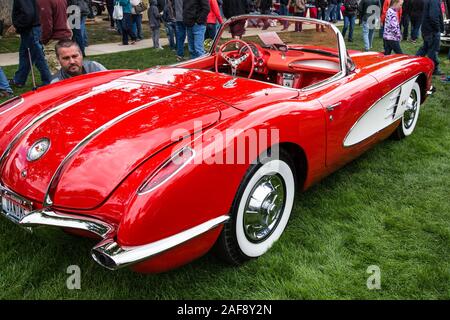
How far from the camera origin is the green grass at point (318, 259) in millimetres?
2295

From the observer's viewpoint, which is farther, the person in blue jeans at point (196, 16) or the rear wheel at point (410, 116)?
the person in blue jeans at point (196, 16)

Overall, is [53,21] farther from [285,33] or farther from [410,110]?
[410,110]

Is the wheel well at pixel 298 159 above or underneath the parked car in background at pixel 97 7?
underneath

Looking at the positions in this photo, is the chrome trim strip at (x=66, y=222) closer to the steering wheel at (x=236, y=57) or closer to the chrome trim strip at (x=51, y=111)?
the chrome trim strip at (x=51, y=111)

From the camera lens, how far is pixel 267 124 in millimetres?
2391

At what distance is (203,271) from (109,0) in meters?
11.8

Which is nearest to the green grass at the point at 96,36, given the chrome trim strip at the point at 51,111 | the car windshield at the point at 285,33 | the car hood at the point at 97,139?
the car windshield at the point at 285,33

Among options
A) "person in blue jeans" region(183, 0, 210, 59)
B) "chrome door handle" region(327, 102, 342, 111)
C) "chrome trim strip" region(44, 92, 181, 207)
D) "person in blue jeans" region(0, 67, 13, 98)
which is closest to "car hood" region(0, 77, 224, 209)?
"chrome trim strip" region(44, 92, 181, 207)

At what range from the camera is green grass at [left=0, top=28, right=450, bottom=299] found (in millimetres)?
2295

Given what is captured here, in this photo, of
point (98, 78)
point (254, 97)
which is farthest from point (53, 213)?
point (98, 78)

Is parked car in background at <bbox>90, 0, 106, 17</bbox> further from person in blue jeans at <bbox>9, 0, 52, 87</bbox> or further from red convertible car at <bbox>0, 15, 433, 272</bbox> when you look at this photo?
red convertible car at <bbox>0, 15, 433, 272</bbox>

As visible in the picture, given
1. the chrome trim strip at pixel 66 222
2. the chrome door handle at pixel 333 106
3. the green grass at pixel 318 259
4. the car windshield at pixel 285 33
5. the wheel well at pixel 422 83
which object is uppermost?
the car windshield at pixel 285 33

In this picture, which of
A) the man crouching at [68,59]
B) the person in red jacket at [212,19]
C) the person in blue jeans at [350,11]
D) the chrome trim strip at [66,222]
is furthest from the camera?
the person in blue jeans at [350,11]

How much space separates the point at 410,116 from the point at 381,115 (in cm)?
105
